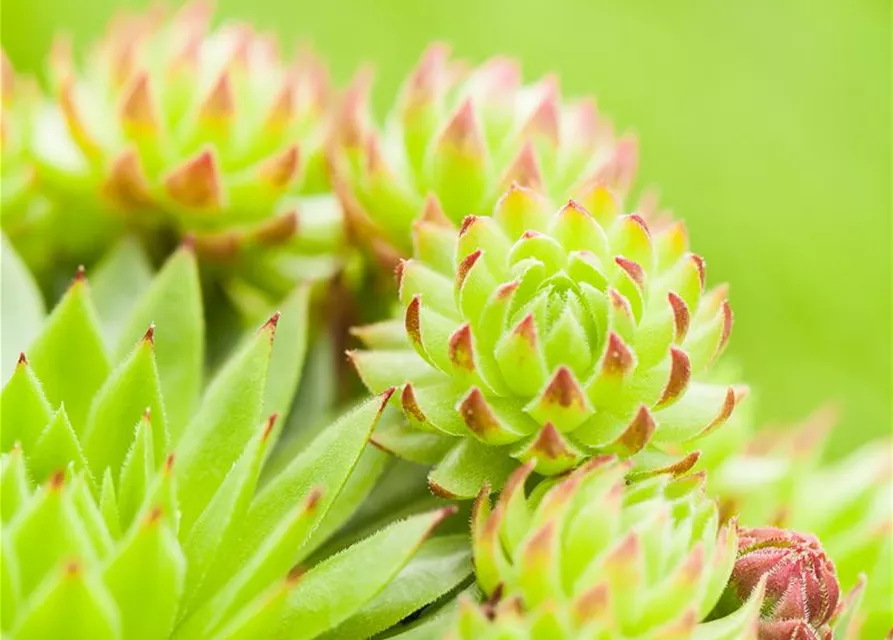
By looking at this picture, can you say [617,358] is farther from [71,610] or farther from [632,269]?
[71,610]

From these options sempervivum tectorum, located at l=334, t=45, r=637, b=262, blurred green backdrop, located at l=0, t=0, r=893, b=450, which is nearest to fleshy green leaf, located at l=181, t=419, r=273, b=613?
sempervivum tectorum, located at l=334, t=45, r=637, b=262

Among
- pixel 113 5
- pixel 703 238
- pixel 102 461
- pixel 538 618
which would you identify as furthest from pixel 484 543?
pixel 113 5

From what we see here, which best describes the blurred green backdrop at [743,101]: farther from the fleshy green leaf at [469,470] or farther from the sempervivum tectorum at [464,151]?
the fleshy green leaf at [469,470]

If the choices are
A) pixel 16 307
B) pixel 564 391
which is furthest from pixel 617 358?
pixel 16 307

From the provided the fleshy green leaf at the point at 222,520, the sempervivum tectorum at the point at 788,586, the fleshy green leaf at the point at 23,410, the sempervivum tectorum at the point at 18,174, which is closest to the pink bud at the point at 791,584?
the sempervivum tectorum at the point at 788,586

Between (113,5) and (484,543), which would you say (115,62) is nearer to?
(484,543)

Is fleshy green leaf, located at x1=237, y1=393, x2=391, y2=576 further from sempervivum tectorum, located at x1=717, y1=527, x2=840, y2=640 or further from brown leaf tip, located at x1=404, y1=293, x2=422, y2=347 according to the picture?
sempervivum tectorum, located at x1=717, y1=527, x2=840, y2=640
